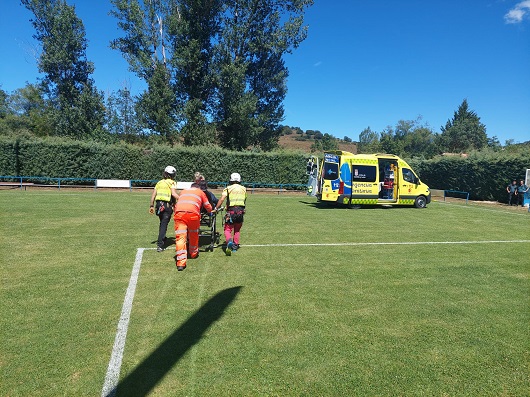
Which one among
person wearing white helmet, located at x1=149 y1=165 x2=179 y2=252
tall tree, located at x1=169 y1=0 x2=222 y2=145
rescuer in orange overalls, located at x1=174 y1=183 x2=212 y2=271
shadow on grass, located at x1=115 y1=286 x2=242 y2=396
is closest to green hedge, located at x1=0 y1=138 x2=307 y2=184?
tall tree, located at x1=169 y1=0 x2=222 y2=145

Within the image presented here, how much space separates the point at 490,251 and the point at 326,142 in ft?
349

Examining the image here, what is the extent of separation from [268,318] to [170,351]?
134 centimetres

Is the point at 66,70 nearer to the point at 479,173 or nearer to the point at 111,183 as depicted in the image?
the point at 111,183

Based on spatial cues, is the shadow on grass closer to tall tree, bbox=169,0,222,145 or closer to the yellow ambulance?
the yellow ambulance

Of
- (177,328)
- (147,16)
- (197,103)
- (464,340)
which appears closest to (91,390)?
(177,328)

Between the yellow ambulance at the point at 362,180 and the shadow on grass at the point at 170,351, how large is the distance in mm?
11852

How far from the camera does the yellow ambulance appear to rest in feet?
52.1

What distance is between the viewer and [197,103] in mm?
30906

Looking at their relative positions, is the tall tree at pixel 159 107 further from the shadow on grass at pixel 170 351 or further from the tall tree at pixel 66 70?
the shadow on grass at pixel 170 351

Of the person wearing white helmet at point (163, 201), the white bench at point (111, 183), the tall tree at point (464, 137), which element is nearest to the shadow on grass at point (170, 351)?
the person wearing white helmet at point (163, 201)

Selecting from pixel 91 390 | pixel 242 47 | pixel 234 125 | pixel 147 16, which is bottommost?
pixel 91 390

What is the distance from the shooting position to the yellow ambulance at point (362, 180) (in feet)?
52.1

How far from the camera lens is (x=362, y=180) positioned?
16.2m

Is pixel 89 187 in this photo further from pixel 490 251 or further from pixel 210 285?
pixel 490 251
